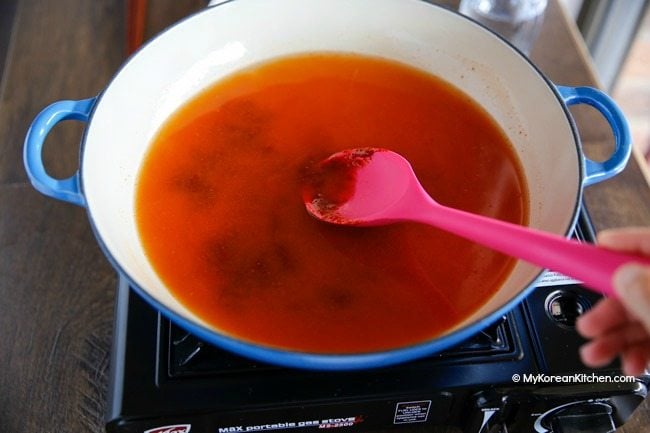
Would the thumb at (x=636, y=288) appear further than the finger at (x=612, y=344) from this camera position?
No

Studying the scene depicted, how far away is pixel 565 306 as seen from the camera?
78 centimetres

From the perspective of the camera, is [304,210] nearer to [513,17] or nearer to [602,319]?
[602,319]

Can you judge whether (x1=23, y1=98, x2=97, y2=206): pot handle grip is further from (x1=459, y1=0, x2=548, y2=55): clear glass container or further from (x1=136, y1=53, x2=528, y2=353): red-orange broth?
(x1=459, y1=0, x2=548, y2=55): clear glass container

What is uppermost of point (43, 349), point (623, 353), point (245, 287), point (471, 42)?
point (471, 42)

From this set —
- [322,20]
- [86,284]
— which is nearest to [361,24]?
[322,20]

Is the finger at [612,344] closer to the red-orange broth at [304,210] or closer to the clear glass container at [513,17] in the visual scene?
the red-orange broth at [304,210]

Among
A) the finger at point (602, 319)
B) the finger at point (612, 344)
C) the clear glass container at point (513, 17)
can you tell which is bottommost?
the finger at point (612, 344)

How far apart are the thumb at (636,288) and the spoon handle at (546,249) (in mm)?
37

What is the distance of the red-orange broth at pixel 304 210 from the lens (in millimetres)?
743

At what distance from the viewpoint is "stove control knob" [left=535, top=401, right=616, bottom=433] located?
29.3 inches

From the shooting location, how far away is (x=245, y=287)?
2.51ft

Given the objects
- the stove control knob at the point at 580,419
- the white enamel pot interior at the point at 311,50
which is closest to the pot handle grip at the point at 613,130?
the white enamel pot interior at the point at 311,50

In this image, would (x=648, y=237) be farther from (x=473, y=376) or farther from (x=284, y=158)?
(x=284, y=158)

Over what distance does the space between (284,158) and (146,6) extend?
519 millimetres
